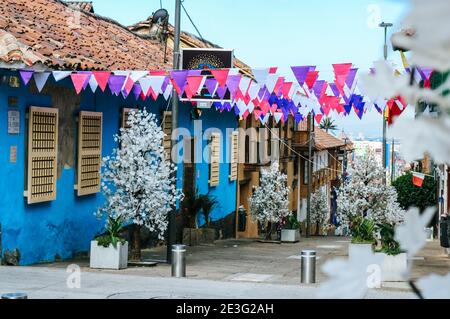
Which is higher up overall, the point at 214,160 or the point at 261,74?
the point at 261,74

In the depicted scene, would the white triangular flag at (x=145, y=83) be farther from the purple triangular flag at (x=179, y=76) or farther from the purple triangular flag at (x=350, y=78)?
the purple triangular flag at (x=350, y=78)

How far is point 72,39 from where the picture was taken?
18016mm

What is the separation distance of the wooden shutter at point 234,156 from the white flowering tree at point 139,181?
1364 cm

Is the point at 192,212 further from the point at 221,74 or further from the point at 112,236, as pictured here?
the point at 221,74

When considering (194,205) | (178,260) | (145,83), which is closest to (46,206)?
(145,83)

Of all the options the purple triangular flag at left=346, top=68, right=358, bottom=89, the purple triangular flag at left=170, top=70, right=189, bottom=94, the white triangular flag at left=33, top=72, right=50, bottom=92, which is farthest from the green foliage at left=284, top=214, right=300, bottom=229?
the white triangular flag at left=33, top=72, right=50, bottom=92

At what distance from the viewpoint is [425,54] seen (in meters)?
1.24

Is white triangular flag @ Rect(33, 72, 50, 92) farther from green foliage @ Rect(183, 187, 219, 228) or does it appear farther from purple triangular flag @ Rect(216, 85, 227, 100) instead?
green foliage @ Rect(183, 187, 219, 228)

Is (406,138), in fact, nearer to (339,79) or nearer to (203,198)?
(339,79)

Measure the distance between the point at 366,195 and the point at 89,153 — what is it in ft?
33.3

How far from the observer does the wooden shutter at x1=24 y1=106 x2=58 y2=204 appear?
14.8 meters

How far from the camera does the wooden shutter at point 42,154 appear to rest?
14.8 metres

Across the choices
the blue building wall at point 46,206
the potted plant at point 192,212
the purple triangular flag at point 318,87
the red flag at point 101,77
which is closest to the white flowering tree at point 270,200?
the potted plant at point 192,212
